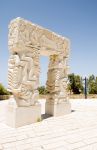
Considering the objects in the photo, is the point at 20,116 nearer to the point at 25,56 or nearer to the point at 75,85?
the point at 25,56

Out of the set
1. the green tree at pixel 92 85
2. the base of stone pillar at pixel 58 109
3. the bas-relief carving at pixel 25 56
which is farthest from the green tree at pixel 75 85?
the bas-relief carving at pixel 25 56

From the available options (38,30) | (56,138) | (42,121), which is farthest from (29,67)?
(56,138)

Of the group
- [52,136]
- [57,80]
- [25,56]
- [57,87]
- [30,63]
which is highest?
[25,56]

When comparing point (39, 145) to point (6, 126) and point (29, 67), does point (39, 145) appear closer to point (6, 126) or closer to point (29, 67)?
point (6, 126)

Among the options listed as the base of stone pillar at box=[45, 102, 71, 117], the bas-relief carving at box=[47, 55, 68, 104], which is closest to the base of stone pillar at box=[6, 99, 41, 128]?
the base of stone pillar at box=[45, 102, 71, 117]

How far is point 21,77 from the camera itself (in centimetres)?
815

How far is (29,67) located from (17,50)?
2.76 ft

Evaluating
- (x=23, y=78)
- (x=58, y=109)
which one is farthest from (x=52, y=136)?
(x=58, y=109)

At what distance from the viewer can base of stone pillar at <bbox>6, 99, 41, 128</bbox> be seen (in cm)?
781

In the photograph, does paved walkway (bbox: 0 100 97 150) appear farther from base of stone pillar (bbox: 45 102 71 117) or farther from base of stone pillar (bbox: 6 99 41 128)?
base of stone pillar (bbox: 45 102 71 117)

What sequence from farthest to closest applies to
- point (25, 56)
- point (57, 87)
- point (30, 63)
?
point (57, 87), point (30, 63), point (25, 56)

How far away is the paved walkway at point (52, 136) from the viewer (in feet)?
19.1

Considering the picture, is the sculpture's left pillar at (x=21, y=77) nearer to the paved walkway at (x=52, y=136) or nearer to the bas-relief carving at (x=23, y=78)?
the bas-relief carving at (x=23, y=78)

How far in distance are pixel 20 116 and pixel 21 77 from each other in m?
1.47
